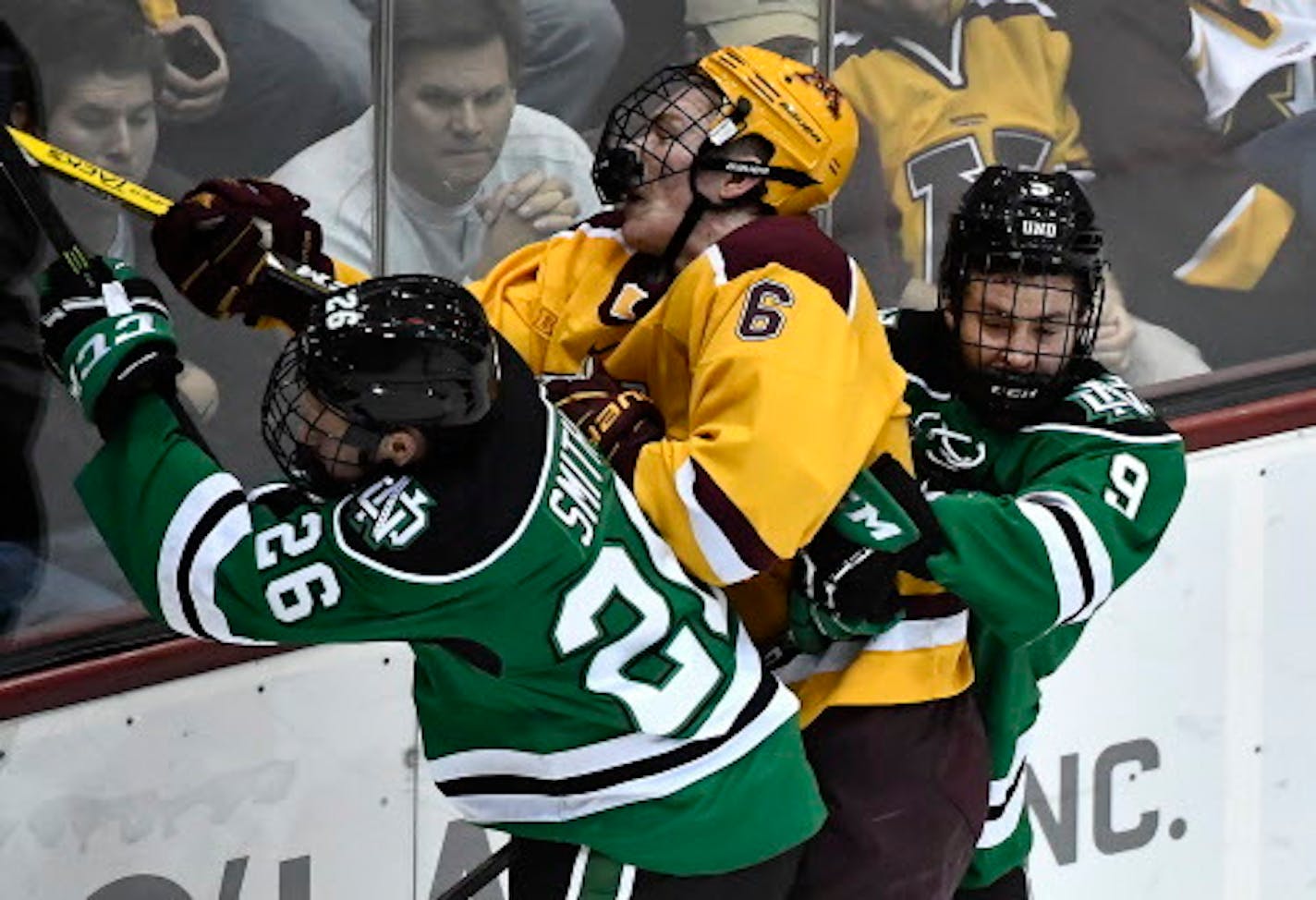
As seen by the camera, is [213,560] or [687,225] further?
[687,225]

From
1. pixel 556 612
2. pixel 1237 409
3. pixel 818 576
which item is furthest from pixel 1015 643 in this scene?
pixel 1237 409

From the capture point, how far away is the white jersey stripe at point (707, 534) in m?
2.26

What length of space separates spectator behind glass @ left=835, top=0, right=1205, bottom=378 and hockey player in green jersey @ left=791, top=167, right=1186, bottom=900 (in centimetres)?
72

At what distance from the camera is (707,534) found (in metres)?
2.26

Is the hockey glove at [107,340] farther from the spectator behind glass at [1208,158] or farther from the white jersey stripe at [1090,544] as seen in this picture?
the spectator behind glass at [1208,158]

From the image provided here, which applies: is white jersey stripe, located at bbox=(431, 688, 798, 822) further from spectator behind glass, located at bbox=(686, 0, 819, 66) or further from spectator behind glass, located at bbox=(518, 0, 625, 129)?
spectator behind glass, located at bbox=(686, 0, 819, 66)

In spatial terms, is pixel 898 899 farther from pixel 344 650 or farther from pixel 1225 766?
pixel 1225 766

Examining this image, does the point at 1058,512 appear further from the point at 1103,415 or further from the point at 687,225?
the point at 687,225

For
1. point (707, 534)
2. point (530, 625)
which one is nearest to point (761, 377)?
point (707, 534)

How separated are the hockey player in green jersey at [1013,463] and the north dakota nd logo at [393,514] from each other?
39cm

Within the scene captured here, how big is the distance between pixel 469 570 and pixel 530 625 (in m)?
0.08

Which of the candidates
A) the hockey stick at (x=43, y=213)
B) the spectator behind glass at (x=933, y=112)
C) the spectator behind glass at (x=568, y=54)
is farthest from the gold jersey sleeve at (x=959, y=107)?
the hockey stick at (x=43, y=213)

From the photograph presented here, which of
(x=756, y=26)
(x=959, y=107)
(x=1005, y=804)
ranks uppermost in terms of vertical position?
(x=756, y=26)

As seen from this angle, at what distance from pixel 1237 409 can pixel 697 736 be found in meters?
1.44
